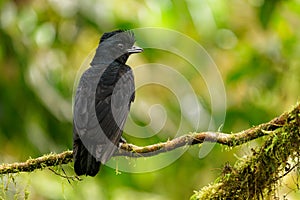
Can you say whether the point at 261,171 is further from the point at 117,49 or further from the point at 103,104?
the point at 117,49

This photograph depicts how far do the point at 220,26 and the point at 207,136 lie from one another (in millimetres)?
4030

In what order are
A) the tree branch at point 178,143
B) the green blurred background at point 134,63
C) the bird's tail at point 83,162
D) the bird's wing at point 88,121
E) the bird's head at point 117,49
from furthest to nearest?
the green blurred background at point 134,63, the bird's head at point 117,49, the bird's wing at point 88,121, the bird's tail at point 83,162, the tree branch at point 178,143

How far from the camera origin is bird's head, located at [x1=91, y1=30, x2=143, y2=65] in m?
5.70

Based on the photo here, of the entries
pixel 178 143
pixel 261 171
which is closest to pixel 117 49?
pixel 178 143

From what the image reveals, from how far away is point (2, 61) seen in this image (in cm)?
884

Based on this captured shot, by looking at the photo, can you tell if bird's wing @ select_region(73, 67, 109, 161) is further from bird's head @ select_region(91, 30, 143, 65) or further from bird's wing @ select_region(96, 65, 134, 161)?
bird's head @ select_region(91, 30, 143, 65)

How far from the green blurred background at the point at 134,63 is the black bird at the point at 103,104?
1767 millimetres

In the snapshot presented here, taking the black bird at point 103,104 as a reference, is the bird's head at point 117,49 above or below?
above

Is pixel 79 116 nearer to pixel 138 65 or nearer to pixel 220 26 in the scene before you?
pixel 220 26

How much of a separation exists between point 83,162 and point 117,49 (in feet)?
4.07

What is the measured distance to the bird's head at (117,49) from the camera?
5703mm

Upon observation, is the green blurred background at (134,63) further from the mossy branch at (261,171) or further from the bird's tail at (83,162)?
the mossy branch at (261,171)

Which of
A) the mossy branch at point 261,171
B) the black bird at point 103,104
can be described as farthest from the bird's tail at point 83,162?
the mossy branch at point 261,171

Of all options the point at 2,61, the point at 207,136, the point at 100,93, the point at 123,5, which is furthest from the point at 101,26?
the point at 207,136
